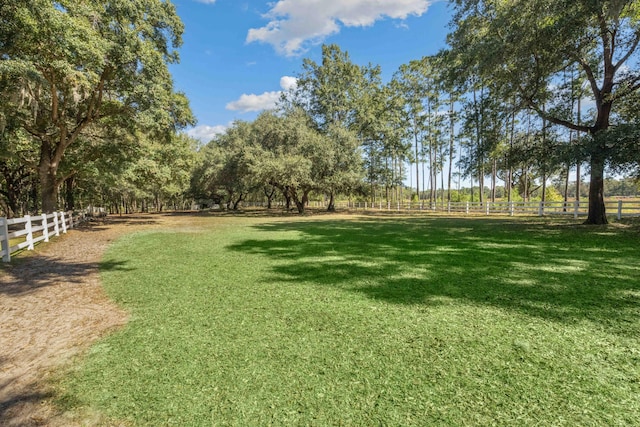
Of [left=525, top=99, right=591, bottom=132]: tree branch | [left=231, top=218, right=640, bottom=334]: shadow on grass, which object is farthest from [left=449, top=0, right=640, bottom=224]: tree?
[left=231, top=218, right=640, bottom=334]: shadow on grass

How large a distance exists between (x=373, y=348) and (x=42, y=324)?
4.11 meters

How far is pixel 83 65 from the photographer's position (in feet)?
32.6

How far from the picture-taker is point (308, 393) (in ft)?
7.63

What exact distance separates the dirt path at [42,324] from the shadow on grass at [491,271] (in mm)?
2819

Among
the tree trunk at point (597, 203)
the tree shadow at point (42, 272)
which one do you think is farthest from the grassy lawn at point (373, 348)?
the tree trunk at point (597, 203)

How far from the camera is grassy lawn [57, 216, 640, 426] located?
2152 millimetres

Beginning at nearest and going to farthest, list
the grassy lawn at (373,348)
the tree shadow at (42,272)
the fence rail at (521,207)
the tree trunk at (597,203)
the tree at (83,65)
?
the grassy lawn at (373,348)
the tree shadow at (42,272)
the tree at (83,65)
the tree trunk at (597,203)
the fence rail at (521,207)

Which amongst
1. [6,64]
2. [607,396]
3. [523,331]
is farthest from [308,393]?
[6,64]

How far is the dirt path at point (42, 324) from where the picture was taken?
2379mm

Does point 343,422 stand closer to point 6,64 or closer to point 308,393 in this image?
point 308,393

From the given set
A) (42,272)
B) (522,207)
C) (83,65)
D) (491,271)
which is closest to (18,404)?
(42,272)

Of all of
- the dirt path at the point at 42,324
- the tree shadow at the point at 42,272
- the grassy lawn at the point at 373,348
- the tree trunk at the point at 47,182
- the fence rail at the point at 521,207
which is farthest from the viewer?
the fence rail at the point at 521,207

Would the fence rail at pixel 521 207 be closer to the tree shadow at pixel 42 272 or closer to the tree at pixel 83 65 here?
the tree shadow at pixel 42 272

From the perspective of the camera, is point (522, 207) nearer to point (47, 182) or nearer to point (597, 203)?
point (597, 203)
